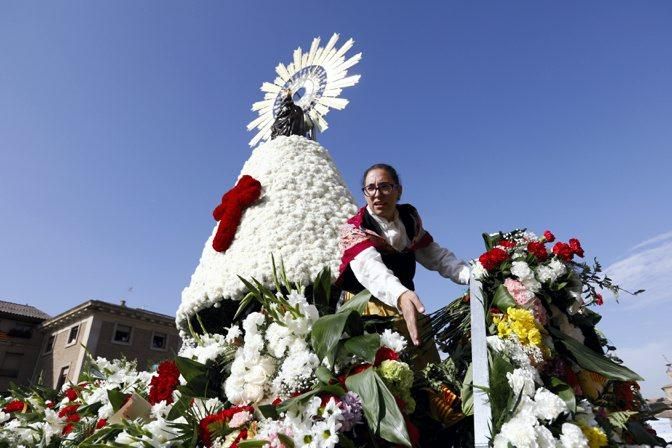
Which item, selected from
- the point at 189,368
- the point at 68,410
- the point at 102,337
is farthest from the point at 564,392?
the point at 102,337

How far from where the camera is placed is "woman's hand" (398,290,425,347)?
1.87 m

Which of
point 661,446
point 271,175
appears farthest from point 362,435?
point 271,175

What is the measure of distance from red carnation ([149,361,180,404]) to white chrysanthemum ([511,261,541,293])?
1867 mm

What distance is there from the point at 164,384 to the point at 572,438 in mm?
1933

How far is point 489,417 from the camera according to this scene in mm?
1588

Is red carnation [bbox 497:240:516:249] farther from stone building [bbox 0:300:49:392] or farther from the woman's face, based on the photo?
stone building [bbox 0:300:49:392]

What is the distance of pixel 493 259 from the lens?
220cm

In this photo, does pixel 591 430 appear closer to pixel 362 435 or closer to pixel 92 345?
pixel 362 435

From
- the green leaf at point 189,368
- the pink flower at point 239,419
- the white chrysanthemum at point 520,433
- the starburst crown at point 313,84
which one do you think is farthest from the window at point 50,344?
the white chrysanthemum at point 520,433

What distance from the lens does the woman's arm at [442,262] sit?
2.69 meters

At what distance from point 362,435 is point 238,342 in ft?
3.23

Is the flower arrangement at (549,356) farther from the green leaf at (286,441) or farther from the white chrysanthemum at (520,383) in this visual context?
the green leaf at (286,441)

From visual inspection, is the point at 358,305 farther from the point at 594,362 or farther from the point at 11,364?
the point at 11,364

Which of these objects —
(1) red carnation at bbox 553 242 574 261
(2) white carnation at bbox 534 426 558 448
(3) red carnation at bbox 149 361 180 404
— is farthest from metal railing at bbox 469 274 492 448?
(3) red carnation at bbox 149 361 180 404
